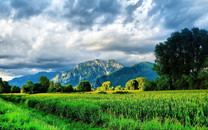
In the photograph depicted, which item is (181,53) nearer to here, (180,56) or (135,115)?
(180,56)

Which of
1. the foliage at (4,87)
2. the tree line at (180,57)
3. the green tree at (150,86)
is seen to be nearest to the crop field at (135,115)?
the tree line at (180,57)

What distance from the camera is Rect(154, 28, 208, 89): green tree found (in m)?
49.2

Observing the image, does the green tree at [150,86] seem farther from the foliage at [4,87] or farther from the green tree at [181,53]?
the foliage at [4,87]

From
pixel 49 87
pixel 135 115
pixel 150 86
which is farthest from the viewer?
pixel 49 87

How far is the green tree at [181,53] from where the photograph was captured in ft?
161

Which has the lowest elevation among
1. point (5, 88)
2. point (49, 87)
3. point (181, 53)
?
point (5, 88)

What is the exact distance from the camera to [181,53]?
5203 cm

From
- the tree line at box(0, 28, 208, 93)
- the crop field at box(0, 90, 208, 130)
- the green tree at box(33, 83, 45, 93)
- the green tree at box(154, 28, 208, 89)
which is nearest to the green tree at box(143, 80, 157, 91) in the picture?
the tree line at box(0, 28, 208, 93)

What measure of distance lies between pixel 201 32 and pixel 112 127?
5317cm

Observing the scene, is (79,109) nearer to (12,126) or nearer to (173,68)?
(12,126)

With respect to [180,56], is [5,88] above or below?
below

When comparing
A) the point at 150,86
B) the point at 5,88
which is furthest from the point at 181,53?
the point at 5,88

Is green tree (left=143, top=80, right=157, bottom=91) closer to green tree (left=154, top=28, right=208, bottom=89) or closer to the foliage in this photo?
green tree (left=154, top=28, right=208, bottom=89)

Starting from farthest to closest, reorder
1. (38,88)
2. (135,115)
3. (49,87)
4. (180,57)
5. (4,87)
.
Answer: (4,87)
(49,87)
(38,88)
(180,57)
(135,115)
